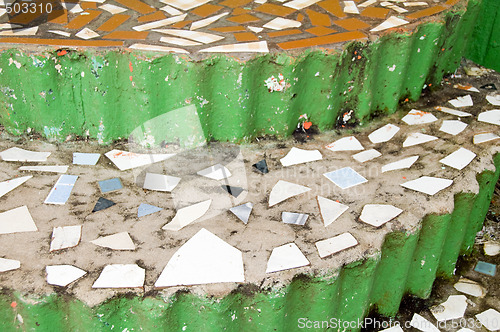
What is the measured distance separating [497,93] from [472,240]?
0.72 meters

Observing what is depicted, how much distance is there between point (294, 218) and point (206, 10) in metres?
1.08

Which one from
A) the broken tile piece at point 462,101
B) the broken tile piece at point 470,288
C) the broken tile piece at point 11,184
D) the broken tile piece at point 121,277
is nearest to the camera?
the broken tile piece at point 121,277

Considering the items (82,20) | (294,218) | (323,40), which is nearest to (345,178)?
(294,218)

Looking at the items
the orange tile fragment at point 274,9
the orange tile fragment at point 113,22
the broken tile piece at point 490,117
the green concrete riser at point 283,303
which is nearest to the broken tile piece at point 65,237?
the green concrete riser at point 283,303

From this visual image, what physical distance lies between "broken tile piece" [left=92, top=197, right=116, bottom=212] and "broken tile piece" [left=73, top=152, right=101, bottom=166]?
23cm

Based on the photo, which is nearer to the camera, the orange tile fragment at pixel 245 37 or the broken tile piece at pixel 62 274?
the broken tile piece at pixel 62 274

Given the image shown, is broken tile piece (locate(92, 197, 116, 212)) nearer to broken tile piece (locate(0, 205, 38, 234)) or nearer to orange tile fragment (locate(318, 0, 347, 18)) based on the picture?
broken tile piece (locate(0, 205, 38, 234))

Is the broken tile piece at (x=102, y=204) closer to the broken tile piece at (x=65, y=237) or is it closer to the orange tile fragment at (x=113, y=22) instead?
the broken tile piece at (x=65, y=237)

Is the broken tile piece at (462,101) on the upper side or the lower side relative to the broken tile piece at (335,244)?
upper

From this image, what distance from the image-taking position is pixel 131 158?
2057mm

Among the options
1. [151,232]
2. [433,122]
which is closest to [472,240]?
[433,122]

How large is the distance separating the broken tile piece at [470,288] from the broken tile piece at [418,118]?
0.65 metres

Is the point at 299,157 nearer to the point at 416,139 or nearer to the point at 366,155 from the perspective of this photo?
the point at 366,155

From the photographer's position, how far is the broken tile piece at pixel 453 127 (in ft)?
7.32
